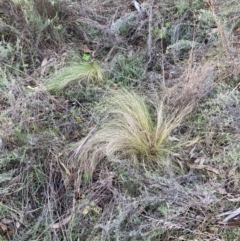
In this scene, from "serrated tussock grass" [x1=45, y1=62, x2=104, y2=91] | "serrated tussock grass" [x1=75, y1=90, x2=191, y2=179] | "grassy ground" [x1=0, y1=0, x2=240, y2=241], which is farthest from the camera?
"serrated tussock grass" [x1=45, y1=62, x2=104, y2=91]

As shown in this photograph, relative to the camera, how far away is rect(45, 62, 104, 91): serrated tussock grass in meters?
2.25

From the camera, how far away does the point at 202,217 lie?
170 centimetres

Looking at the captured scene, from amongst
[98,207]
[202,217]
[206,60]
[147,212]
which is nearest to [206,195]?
[202,217]

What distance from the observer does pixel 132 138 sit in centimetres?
195

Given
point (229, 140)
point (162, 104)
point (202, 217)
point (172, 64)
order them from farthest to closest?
point (172, 64) < point (162, 104) < point (229, 140) < point (202, 217)

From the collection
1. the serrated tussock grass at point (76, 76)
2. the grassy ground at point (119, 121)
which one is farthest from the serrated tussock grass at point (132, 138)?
the serrated tussock grass at point (76, 76)

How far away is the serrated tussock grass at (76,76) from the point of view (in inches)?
88.7

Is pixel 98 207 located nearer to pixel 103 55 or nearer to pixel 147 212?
pixel 147 212

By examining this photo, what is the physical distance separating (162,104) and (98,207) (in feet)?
2.08

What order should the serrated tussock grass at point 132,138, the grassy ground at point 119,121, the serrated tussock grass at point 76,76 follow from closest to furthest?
the grassy ground at point 119,121
the serrated tussock grass at point 132,138
the serrated tussock grass at point 76,76

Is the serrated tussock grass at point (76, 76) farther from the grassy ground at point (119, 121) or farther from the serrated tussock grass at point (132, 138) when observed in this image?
the serrated tussock grass at point (132, 138)

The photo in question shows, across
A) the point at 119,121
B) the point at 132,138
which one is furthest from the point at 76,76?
the point at 132,138

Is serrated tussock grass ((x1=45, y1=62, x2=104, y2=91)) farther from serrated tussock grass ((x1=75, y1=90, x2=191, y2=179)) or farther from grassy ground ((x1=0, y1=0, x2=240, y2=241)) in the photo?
serrated tussock grass ((x1=75, y1=90, x2=191, y2=179))

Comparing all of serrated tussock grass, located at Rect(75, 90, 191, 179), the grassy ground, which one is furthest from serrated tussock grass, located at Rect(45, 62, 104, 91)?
serrated tussock grass, located at Rect(75, 90, 191, 179)
